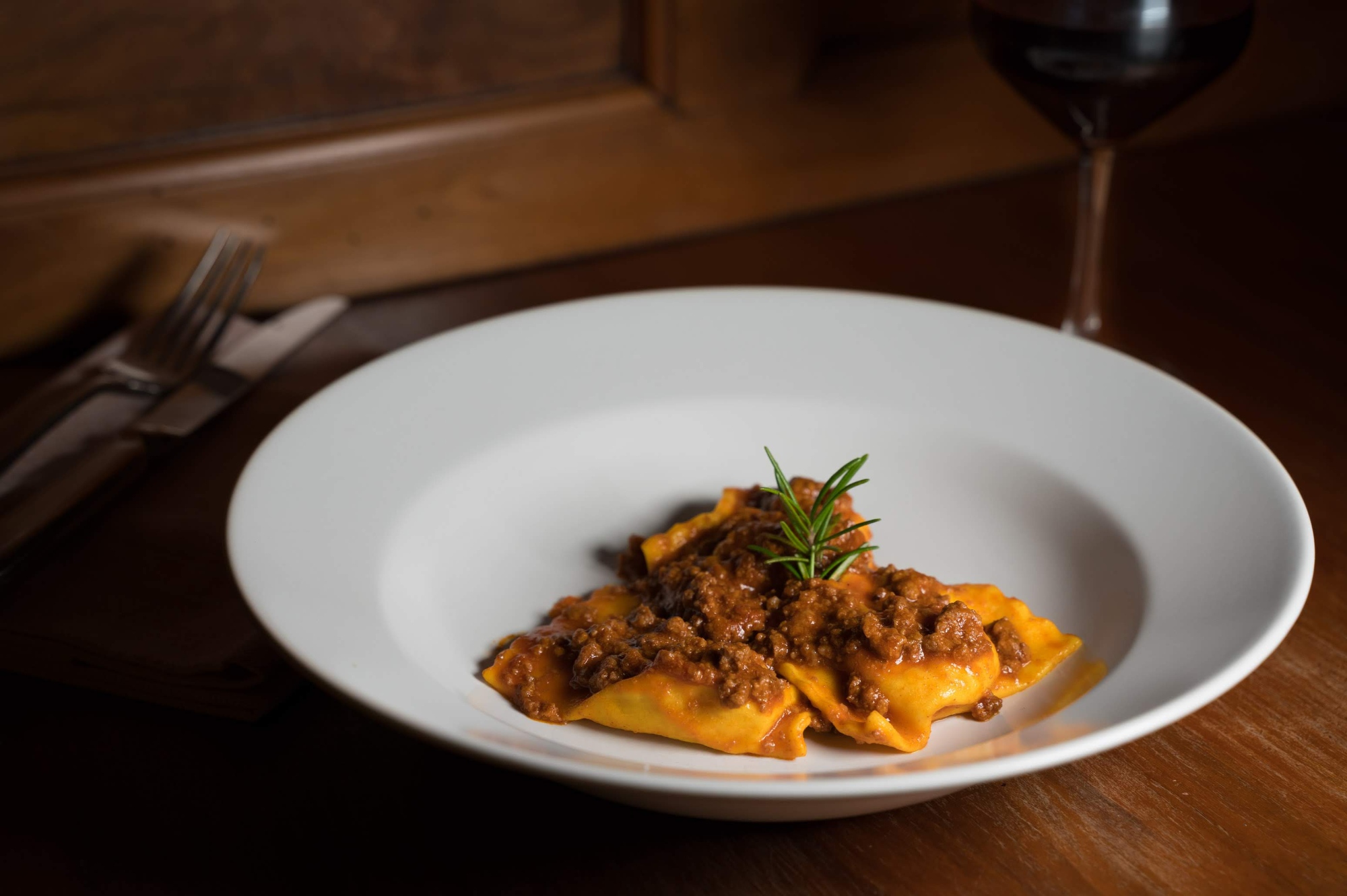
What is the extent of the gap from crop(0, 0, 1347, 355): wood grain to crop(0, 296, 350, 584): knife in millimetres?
156

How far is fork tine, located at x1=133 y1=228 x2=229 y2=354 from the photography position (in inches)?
56.1

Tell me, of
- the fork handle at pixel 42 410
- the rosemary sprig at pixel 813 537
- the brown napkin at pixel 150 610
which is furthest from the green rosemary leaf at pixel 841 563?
the fork handle at pixel 42 410

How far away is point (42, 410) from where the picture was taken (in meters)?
1.29

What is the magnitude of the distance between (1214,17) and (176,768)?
1146 mm

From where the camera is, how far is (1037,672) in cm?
88

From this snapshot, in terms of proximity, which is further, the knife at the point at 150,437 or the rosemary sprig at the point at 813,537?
the knife at the point at 150,437

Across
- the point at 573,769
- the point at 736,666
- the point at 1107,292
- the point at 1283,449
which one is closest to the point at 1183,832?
the point at 736,666

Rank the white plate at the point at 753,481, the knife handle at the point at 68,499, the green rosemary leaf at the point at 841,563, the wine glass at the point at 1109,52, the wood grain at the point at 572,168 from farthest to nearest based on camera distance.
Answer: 1. the wood grain at the point at 572,168
2. the wine glass at the point at 1109,52
3. the knife handle at the point at 68,499
4. the green rosemary leaf at the point at 841,563
5. the white plate at the point at 753,481

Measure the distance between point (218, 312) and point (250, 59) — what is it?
34 centimetres

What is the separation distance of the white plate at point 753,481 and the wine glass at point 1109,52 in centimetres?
28

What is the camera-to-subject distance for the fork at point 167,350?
1.26 meters

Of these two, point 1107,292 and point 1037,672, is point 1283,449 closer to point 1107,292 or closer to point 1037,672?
point 1107,292

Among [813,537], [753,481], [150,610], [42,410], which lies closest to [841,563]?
[813,537]

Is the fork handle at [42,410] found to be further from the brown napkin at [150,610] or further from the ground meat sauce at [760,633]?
→ the ground meat sauce at [760,633]
